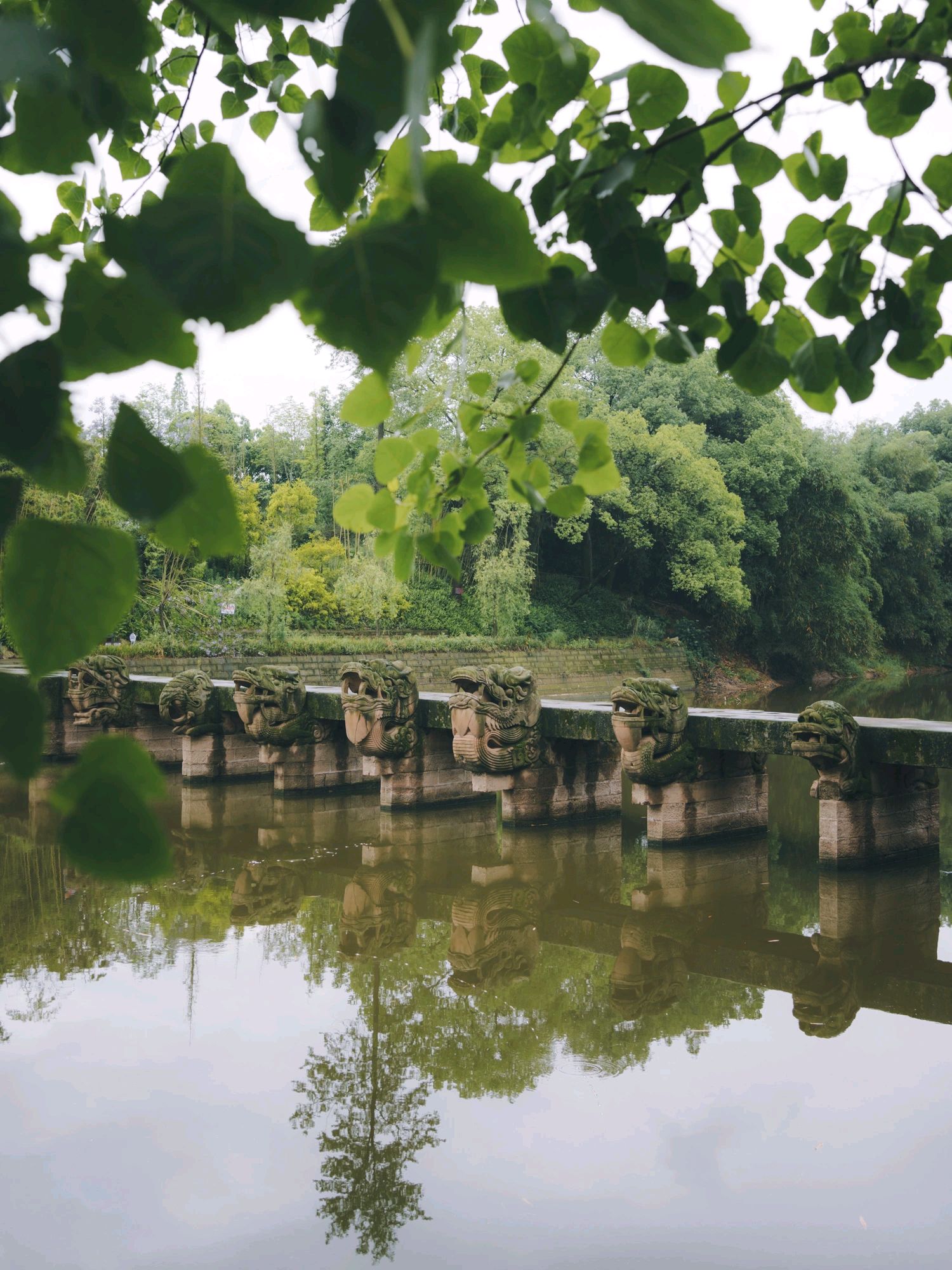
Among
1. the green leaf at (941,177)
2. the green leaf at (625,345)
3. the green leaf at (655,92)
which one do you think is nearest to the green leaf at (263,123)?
the green leaf at (625,345)

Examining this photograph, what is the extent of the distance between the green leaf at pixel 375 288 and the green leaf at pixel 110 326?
60 millimetres

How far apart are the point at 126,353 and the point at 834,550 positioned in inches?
1375

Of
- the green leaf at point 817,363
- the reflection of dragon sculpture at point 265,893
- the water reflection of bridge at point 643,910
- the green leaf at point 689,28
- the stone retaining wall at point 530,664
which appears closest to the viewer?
the green leaf at point 689,28

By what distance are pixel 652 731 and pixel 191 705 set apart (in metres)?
5.75

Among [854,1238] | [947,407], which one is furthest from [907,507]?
[854,1238]

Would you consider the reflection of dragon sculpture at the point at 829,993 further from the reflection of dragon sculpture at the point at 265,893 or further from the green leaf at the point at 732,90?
the green leaf at the point at 732,90

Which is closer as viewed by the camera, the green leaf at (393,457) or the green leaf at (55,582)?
the green leaf at (55,582)

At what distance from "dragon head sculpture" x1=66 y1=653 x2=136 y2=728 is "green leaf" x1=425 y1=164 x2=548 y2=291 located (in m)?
12.6

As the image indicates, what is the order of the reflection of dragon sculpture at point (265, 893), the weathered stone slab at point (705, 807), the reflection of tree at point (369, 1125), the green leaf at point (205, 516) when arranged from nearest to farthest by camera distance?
the green leaf at point (205, 516) < the reflection of tree at point (369, 1125) < the reflection of dragon sculpture at point (265, 893) < the weathered stone slab at point (705, 807)

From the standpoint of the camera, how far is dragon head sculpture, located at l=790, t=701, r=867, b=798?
24.1 ft

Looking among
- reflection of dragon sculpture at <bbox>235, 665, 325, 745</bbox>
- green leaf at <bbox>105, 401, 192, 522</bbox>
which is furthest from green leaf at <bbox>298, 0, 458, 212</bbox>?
reflection of dragon sculpture at <bbox>235, 665, 325, 745</bbox>

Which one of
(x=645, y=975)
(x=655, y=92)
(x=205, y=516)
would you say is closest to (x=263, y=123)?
(x=655, y=92)

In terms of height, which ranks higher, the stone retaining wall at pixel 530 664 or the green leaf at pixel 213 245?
the green leaf at pixel 213 245

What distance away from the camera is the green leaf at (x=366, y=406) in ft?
3.14
